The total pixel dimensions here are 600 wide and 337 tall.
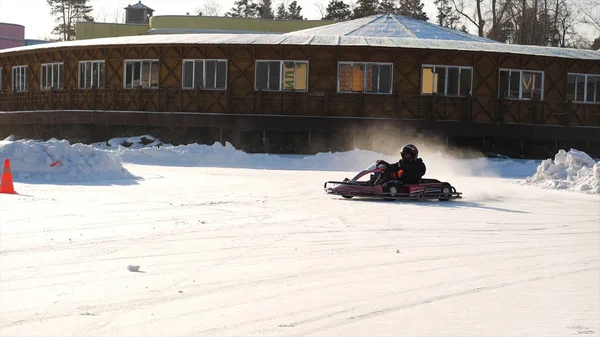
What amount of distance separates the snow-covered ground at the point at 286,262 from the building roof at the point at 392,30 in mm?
22789

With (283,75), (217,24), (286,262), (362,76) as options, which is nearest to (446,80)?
(362,76)

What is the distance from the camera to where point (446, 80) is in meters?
37.6

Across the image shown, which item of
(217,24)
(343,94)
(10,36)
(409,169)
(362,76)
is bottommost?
(409,169)

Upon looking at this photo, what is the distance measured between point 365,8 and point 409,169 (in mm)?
68030

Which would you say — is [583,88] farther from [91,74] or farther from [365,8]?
[365,8]

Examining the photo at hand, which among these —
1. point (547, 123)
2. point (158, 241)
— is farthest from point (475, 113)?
point (158, 241)

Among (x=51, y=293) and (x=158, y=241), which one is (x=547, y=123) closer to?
(x=158, y=241)

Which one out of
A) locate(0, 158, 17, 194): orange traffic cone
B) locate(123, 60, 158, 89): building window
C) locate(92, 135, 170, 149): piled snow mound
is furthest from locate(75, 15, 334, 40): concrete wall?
locate(0, 158, 17, 194): orange traffic cone

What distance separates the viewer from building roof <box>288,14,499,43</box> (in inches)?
1706

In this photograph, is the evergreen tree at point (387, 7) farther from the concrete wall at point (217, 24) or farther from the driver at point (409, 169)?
the driver at point (409, 169)

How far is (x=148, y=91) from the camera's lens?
38812 mm

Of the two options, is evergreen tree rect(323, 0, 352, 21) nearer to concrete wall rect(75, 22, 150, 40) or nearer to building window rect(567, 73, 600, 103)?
concrete wall rect(75, 22, 150, 40)

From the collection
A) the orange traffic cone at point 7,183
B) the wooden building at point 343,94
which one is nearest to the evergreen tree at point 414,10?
the wooden building at point 343,94

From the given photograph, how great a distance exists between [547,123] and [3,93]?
26.4 metres
